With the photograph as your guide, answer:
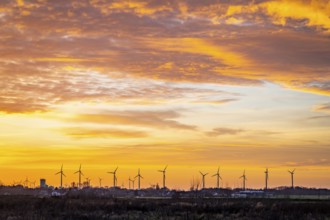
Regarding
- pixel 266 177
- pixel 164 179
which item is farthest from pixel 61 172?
pixel 266 177

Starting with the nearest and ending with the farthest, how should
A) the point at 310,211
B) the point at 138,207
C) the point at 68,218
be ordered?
the point at 68,218, the point at 310,211, the point at 138,207

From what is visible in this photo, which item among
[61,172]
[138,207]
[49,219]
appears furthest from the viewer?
[61,172]

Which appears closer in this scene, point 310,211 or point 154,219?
point 154,219

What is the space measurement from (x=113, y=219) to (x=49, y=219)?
590cm

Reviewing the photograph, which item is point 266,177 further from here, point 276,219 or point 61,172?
point 276,219

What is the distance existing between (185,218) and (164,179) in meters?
150

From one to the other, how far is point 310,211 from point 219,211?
8.99m

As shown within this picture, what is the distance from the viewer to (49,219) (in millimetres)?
37781

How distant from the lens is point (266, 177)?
190500 mm

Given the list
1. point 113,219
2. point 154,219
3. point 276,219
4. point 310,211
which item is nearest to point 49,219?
point 113,219

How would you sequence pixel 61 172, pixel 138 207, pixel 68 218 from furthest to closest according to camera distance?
pixel 61 172
pixel 138 207
pixel 68 218

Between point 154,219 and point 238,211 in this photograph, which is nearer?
point 154,219

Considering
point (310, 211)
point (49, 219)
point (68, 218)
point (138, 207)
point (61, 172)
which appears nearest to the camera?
point (49, 219)

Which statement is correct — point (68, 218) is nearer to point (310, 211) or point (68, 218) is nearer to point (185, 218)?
point (185, 218)
